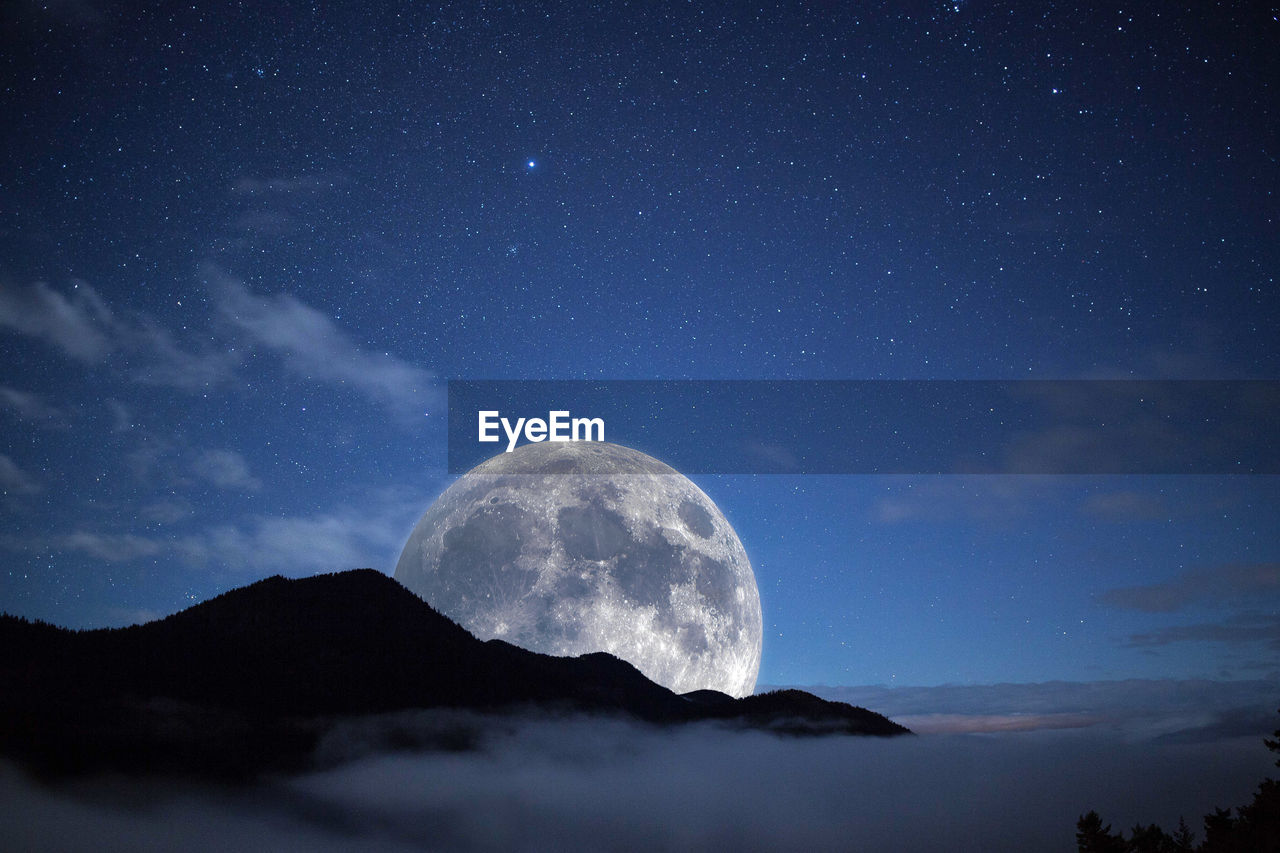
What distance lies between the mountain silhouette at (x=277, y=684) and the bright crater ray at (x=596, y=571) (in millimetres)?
9695

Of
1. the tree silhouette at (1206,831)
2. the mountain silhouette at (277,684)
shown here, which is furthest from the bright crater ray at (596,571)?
the tree silhouette at (1206,831)

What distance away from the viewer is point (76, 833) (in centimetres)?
3122

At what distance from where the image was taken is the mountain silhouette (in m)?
39.8

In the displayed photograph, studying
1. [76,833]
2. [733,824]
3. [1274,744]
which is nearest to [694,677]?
[733,824]

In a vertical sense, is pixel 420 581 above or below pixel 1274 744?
above

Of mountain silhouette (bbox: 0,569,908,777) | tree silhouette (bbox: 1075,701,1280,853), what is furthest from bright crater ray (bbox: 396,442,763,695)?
tree silhouette (bbox: 1075,701,1280,853)

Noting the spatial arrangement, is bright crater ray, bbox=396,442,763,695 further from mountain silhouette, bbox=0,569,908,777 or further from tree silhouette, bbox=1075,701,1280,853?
tree silhouette, bbox=1075,701,1280,853

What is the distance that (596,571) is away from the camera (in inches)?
1638

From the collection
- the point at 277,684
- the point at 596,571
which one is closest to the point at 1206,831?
the point at 596,571

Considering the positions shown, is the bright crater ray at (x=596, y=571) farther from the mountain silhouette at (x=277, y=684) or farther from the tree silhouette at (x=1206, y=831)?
the tree silhouette at (x=1206, y=831)

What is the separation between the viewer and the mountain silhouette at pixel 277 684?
39.8 metres

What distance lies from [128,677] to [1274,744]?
62059mm

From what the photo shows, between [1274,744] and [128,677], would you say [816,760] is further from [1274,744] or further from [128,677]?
[128,677]

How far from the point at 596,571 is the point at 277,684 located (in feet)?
85.6
